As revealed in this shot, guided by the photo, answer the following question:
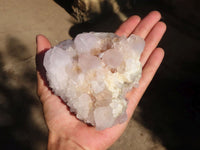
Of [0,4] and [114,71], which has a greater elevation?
[114,71]

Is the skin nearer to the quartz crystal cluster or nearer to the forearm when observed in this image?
the forearm

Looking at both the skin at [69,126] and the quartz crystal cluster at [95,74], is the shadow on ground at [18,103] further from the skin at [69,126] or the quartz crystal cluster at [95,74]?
the quartz crystal cluster at [95,74]

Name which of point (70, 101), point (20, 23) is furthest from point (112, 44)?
point (20, 23)

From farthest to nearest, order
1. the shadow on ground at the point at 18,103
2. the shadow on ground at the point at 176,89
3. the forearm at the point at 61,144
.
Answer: the shadow on ground at the point at 176,89 < the shadow on ground at the point at 18,103 < the forearm at the point at 61,144

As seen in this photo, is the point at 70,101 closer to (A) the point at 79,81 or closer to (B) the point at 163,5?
(A) the point at 79,81

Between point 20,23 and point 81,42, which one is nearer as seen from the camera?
point 81,42

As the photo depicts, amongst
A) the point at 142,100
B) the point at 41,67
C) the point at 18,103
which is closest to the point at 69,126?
the point at 41,67

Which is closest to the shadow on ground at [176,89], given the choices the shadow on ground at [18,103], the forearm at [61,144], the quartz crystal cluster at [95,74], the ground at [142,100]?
the ground at [142,100]
